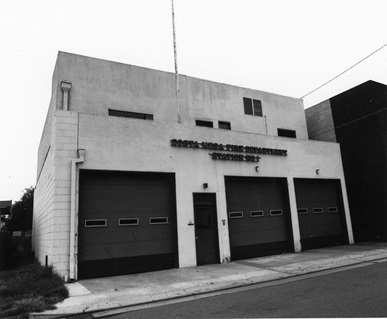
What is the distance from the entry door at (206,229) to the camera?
13461 mm

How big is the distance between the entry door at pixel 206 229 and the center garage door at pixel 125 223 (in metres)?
1.09

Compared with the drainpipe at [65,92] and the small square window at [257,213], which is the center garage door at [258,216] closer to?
the small square window at [257,213]

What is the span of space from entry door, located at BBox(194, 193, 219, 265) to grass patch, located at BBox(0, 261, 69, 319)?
5.64 meters

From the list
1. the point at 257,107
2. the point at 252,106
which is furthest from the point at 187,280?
the point at 257,107

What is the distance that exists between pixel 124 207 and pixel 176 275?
328 centimetres

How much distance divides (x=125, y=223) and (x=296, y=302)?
7347mm

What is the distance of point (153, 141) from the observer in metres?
13.2

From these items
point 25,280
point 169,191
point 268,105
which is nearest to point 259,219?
point 169,191

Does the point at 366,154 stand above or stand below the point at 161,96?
below

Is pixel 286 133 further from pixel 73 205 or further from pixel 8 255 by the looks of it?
pixel 8 255

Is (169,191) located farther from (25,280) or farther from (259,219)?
(25,280)

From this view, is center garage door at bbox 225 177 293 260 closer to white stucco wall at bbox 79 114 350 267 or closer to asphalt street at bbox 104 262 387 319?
white stucco wall at bbox 79 114 350 267

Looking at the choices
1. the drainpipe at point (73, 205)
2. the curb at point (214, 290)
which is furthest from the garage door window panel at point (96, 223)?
the curb at point (214, 290)

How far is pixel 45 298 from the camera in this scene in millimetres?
7996
